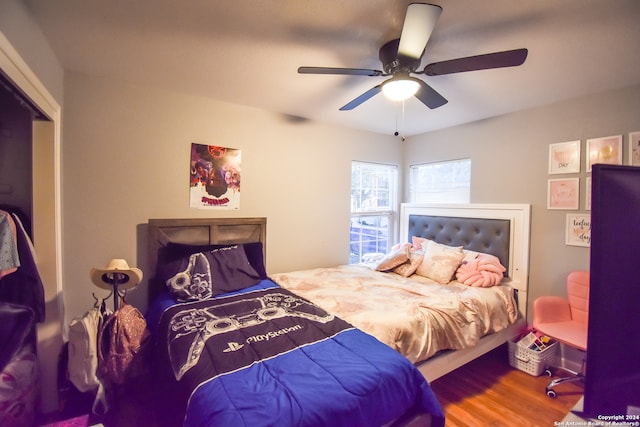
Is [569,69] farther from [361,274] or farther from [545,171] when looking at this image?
[361,274]

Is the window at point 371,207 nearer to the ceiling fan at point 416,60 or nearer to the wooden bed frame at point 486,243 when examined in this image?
the wooden bed frame at point 486,243

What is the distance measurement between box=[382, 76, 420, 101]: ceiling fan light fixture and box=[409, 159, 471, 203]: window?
189cm

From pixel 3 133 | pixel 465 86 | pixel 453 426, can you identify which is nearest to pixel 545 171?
pixel 465 86

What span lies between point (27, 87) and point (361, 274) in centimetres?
269

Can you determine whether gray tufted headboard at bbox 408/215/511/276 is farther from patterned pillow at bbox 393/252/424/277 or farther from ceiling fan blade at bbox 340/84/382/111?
ceiling fan blade at bbox 340/84/382/111

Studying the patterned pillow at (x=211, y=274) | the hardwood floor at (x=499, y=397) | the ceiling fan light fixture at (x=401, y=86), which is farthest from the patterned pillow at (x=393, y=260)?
the ceiling fan light fixture at (x=401, y=86)

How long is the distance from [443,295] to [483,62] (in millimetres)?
1631

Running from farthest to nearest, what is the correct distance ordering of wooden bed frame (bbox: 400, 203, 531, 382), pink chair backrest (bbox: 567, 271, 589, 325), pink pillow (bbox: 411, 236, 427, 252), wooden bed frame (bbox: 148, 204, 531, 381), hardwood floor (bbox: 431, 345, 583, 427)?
pink pillow (bbox: 411, 236, 427, 252) < pink chair backrest (bbox: 567, 271, 589, 325) < wooden bed frame (bbox: 148, 204, 531, 381) < wooden bed frame (bbox: 400, 203, 531, 382) < hardwood floor (bbox: 431, 345, 583, 427)

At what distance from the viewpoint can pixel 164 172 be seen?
231 cm

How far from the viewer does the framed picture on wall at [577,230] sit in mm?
2266

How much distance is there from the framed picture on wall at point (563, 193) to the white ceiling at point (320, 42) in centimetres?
73

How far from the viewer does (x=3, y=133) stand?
1748 millimetres

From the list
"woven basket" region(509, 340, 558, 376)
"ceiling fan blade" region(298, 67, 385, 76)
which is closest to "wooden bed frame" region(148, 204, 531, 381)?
"woven basket" region(509, 340, 558, 376)

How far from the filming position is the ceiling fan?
118 cm
